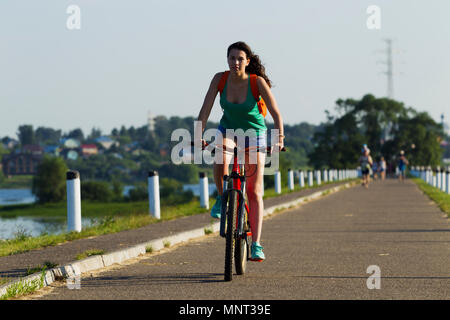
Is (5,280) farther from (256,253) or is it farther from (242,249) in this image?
(256,253)

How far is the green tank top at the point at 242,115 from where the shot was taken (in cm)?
739

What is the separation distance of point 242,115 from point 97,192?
103 m

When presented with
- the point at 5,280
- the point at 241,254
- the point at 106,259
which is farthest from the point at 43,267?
the point at 241,254

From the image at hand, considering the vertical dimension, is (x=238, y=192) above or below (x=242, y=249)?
above

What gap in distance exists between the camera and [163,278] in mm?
7688

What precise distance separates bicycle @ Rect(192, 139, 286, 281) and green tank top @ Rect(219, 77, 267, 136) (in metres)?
0.22

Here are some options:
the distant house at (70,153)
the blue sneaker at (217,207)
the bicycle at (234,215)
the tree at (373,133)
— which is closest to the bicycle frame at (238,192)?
the bicycle at (234,215)

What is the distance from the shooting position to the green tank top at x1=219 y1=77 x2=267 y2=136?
739 centimetres

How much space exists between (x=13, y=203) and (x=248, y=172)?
98797 millimetres

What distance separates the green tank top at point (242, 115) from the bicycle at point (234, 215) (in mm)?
Result: 217

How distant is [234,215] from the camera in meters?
7.18

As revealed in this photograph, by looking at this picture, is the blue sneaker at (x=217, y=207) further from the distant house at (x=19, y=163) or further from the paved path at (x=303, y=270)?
the distant house at (x=19, y=163)
